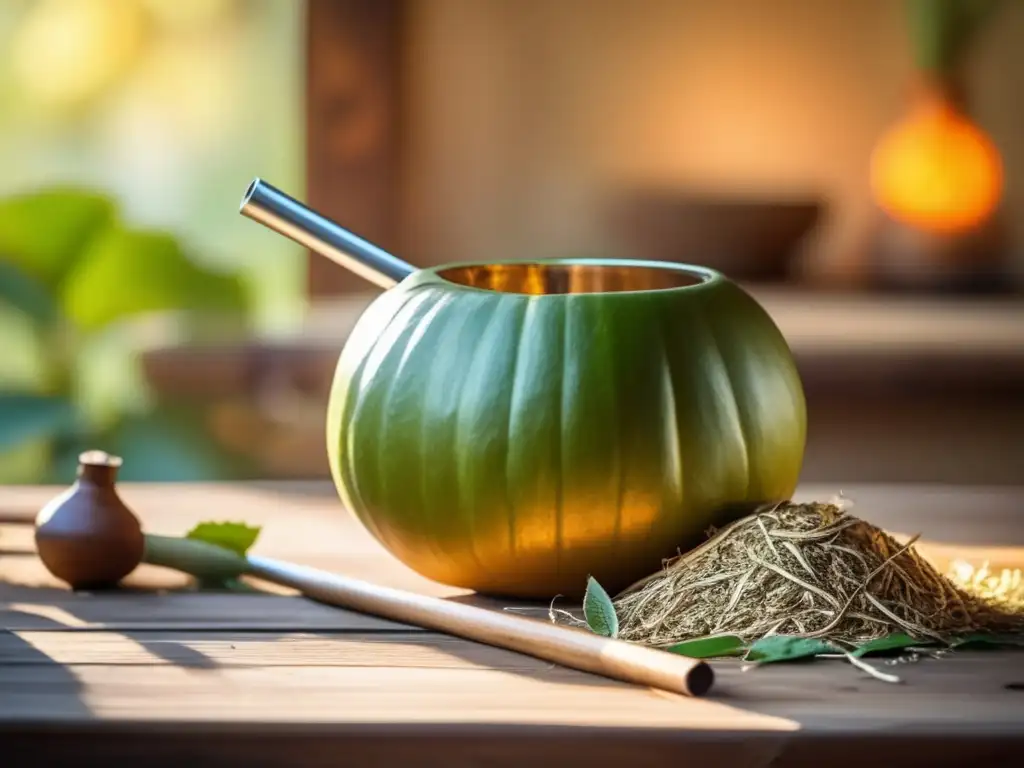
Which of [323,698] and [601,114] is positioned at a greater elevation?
[601,114]

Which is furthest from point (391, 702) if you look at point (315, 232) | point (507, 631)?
point (315, 232)

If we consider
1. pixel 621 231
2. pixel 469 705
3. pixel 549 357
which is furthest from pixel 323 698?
pixel 621 231

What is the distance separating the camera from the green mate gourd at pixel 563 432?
774 millimetres

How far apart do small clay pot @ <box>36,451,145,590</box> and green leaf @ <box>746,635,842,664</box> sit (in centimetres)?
37

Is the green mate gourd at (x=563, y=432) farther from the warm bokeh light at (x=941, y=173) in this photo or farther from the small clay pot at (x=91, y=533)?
the warm bokeh light at (x=941, y=173)

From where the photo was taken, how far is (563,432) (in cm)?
77

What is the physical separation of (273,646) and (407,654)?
0.22 feet

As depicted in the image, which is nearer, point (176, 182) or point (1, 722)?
point (1, 722)

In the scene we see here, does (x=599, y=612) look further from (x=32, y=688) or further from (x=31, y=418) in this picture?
(x=31, y=418)

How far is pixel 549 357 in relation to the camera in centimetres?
78

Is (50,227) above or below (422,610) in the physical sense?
above

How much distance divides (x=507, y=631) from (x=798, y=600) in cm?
14

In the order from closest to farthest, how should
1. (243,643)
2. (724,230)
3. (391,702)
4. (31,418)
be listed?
(391,702) < (243,643) < (31,418) < (724,230)

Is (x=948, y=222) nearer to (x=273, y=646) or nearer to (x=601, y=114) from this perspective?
(x=601, y=114)
